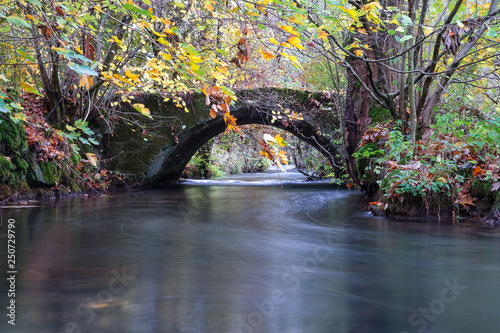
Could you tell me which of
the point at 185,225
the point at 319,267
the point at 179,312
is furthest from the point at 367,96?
the point at 179,312

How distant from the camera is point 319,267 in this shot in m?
4.73

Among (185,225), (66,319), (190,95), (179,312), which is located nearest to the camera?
(66,319)

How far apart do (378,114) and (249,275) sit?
6.40m

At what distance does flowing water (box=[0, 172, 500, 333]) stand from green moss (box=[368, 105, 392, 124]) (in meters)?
2.67

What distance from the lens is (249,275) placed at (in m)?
4.48

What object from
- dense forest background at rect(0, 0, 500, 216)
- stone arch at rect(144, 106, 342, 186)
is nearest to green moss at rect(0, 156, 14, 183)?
dense forest background at rect(0, 0, 500, 216)

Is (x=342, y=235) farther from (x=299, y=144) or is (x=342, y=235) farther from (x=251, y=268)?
(x=299, y=144)

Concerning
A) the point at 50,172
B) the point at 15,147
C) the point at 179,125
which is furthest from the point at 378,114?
the point at 15,147

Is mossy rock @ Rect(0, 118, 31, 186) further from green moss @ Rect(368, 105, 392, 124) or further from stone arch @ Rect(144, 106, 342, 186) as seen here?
green moss @ Rect(368, 105, 392, 124)

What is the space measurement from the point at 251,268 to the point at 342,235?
2.20 m

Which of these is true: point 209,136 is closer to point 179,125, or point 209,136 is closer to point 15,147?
point 179,125

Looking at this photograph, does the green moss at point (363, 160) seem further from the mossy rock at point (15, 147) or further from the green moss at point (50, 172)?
the mossy rock at point (15, 147)

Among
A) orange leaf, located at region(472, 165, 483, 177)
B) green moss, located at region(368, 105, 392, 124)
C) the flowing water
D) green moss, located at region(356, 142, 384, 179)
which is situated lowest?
the flowing water

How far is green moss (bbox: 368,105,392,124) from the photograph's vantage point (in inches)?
376
